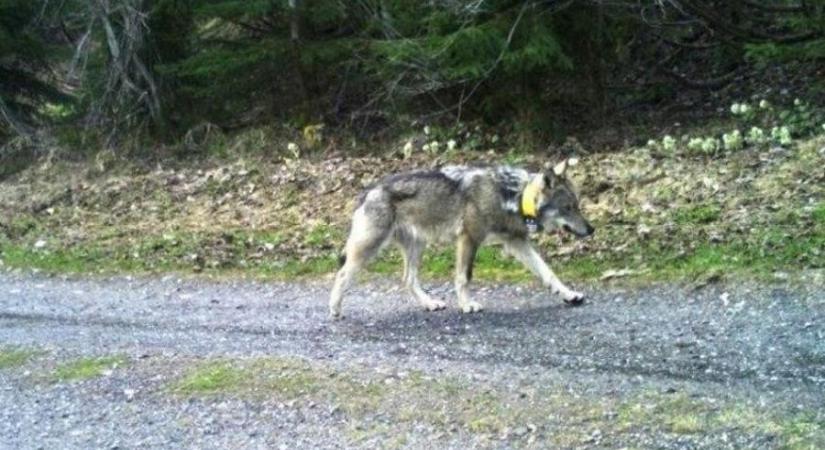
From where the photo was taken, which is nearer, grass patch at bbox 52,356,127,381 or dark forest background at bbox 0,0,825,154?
grass patch at bbox 52,356,127,381

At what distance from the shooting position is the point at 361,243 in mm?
10547

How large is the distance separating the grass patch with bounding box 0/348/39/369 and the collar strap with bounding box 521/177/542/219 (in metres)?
4.95

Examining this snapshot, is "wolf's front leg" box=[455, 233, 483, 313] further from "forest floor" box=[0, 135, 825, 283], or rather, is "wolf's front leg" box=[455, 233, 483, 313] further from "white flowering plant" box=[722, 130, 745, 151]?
"white flowering plant" box=[722, 130, 745, 151]

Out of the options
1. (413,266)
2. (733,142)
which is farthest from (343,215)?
(733,142)

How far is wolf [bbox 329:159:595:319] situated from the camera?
10.6m

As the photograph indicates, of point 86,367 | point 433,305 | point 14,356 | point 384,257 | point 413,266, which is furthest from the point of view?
point 384,257

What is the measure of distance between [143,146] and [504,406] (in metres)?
15.3

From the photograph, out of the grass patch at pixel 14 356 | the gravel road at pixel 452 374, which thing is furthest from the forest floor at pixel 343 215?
the grass patch at pixel 14 356

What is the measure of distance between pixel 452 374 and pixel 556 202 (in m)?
3.06

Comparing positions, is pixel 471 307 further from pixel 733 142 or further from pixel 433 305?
pixel 733 142

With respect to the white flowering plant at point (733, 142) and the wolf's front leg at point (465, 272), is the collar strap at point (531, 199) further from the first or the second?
the white flowering plant at point (733, 142)

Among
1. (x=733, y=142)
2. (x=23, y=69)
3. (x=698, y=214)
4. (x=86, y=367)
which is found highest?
(x=23, y=69)

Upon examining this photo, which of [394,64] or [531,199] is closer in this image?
[531,199]

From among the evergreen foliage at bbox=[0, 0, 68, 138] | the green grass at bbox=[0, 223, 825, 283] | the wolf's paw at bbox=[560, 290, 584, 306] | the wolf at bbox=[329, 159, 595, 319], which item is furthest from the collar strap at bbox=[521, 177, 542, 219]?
the evergreen foliage at bbox=[0, 0, 68, 138]
